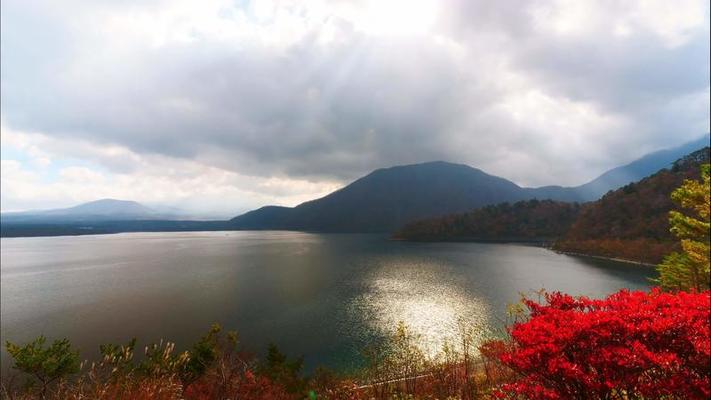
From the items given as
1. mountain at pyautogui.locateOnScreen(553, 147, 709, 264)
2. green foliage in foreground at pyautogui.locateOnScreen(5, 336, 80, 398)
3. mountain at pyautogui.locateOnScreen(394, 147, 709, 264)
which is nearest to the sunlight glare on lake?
green foliage in foreground at pyautogui.locateOnScreen(5, 336, 80, 398)

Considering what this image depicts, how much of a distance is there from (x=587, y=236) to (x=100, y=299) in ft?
490

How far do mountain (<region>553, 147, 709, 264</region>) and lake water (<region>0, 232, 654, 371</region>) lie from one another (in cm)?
967

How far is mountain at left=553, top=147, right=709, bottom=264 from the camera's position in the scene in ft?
293

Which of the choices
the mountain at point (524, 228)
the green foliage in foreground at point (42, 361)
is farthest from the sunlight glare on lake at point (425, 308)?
the mountain at point (524, 228)

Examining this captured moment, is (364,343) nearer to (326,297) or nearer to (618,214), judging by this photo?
(326,297)

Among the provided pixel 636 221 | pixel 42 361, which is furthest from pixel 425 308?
pixel 636 221

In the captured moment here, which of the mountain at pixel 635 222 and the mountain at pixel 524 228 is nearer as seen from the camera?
the mountain at pixel 635 222

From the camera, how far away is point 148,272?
8369 cm

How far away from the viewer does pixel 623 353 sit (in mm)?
6938

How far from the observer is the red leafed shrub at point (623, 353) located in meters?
6.78

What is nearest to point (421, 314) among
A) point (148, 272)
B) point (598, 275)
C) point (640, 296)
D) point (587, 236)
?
point (640, 296)

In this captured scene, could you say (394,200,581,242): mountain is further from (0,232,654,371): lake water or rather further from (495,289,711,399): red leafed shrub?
(495,289,711,399): red leafed shrub

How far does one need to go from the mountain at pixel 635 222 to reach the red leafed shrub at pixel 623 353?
334 feet

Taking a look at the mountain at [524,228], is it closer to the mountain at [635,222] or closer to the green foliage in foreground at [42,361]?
the mountain at [635,222]
